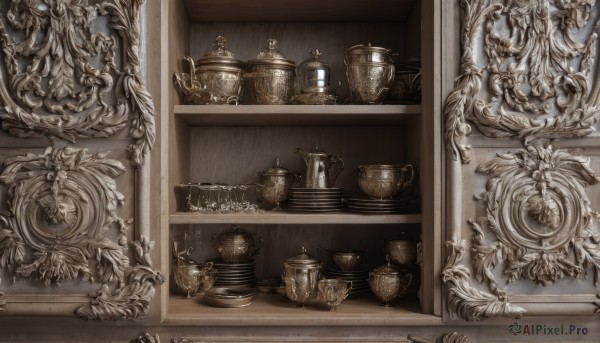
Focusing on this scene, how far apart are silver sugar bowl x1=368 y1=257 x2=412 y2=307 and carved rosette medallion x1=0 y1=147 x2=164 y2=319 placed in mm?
693

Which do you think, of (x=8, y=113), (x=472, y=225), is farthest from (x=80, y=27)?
(x=472, y=225)

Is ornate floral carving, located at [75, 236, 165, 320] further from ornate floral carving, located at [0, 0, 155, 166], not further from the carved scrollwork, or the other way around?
ornate floral carving, located at [0, 0, 155, 166]

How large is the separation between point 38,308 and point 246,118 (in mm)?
881

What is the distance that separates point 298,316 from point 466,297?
1.68ft

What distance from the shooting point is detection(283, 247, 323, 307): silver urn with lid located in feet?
5.91

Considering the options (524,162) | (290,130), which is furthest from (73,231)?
(524,162)

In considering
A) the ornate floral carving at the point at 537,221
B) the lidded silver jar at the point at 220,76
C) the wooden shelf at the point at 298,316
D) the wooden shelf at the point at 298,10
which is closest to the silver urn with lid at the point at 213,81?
the lidded silver jar at the point at 220,76

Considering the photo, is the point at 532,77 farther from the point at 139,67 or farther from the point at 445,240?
the point at 139,67

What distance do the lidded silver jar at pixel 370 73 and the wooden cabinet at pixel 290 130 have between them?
0.27ft

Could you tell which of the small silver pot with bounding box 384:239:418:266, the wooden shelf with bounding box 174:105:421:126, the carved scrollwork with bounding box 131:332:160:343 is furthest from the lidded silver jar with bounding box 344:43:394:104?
the carved scrollwork with bounding box 131:332:160:343

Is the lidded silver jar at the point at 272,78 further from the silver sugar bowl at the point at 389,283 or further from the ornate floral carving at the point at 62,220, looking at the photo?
the silver sugar bowl at the point at 389,283

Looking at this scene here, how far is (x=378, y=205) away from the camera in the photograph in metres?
1.80

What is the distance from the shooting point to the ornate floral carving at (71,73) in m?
1.65

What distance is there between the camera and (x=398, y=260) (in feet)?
6.14
